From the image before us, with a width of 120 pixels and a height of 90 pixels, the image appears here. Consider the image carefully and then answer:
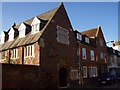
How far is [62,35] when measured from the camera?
23.4 meters

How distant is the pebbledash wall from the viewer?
1645 centimetres

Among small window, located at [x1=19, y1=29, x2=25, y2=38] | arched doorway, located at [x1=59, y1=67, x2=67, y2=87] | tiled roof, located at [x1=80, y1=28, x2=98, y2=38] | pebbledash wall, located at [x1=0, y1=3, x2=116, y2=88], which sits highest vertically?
tiled roof, located at [x1=80, y1=28, x2=98, y2=38]

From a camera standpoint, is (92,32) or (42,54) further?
(92,32)

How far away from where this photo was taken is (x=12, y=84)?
15.1 meters

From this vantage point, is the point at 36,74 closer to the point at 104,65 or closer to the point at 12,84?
the point at 12,84

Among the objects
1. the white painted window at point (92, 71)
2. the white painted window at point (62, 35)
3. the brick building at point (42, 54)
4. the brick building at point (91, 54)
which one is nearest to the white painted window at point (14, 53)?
the brick building at point (42, 54)

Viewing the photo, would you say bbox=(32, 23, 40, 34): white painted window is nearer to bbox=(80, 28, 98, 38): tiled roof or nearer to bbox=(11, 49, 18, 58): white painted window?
bbox=(11, 49, 18, 58): white painted window

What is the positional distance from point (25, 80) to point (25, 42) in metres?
5.70

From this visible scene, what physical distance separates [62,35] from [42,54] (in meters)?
5.19

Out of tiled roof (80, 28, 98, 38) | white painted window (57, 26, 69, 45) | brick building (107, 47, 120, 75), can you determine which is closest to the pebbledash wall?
white painted window (57, 26, 69, 45)

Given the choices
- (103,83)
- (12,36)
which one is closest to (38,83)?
(12,36)

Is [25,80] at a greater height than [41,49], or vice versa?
[41,49]

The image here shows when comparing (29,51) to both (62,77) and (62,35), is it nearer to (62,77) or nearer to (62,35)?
(62,35)

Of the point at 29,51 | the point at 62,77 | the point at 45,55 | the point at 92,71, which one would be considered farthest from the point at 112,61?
the point at 29,51
